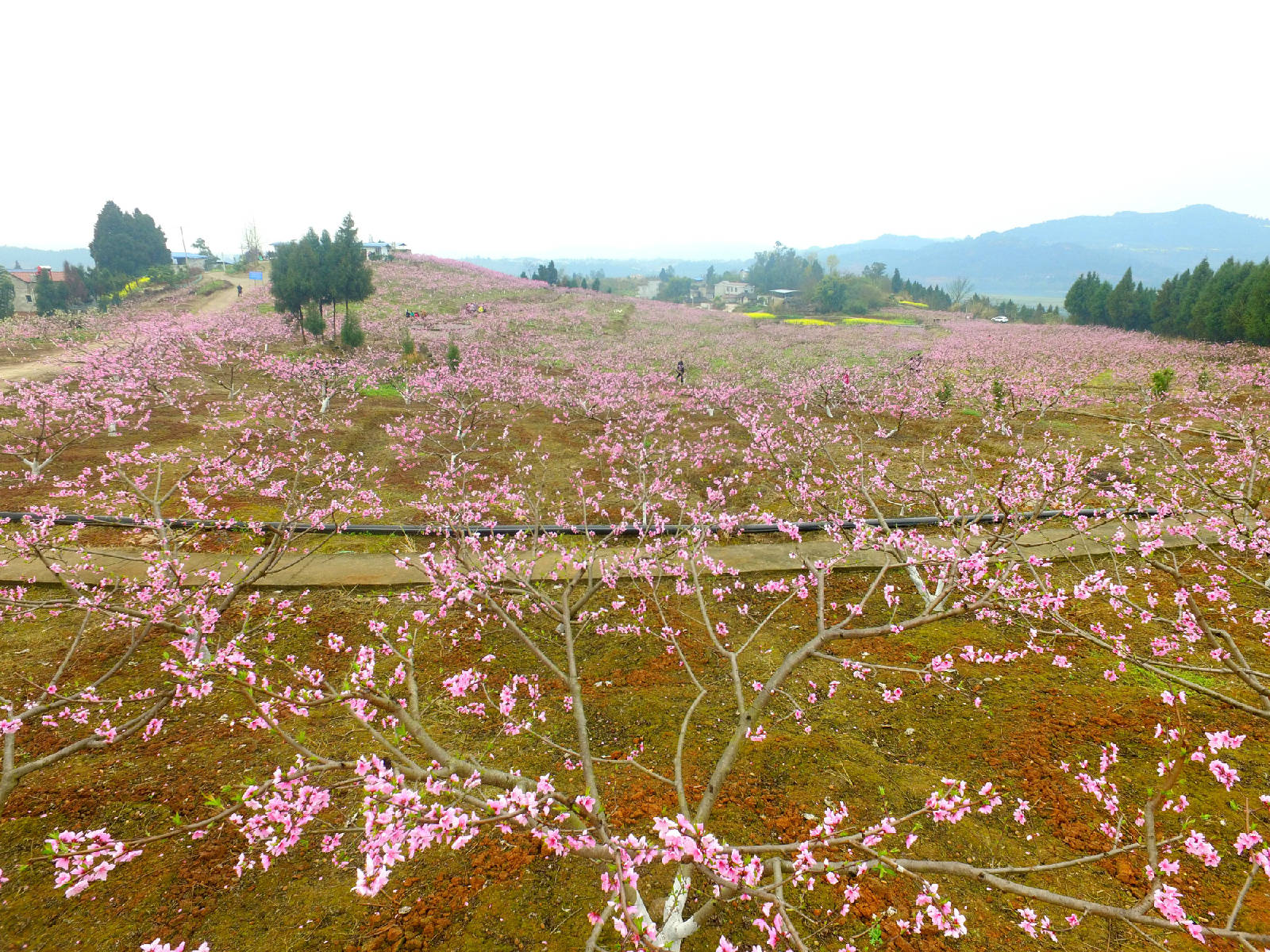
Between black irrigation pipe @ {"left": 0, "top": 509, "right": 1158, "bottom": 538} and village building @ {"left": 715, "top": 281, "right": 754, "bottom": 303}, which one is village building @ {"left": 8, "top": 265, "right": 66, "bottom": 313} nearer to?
black irrigation pipe @ {"left": 0, "top": 509, "right": 1158, "bottom": 538}

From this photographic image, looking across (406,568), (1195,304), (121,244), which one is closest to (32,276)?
(121,244)

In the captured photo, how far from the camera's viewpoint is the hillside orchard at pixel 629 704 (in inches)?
169

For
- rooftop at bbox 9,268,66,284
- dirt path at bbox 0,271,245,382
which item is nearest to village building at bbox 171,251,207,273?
rooftop at bbox 9,268,66,284

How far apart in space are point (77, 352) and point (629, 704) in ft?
121

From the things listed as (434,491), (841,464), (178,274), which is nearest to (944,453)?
(841,464)

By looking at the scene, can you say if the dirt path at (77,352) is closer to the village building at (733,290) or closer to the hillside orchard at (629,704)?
the hillside orchard at (629,704)

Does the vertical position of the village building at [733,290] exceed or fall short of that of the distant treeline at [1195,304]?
it exceeds it

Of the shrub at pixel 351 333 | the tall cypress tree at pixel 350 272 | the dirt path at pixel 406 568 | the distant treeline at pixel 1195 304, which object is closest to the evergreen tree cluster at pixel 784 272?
the distant treeline at pixel 1195 304

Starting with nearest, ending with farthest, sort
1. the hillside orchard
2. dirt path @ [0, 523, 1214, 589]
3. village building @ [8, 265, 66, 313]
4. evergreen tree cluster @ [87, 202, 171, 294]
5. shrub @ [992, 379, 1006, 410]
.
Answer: the hillside orchard → dirt path @ [0, 523, 1214, 589] → shrub @ [992, 379, 1006, 410] → village building @ [8, 265, 66, 313] → evergreen tree cluster @ [87, 202, 171, 294]

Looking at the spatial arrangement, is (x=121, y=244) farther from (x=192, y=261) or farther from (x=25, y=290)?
(x=192, y=261)

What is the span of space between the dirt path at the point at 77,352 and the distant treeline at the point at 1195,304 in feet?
234

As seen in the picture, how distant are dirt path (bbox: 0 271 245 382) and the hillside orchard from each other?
9.30m

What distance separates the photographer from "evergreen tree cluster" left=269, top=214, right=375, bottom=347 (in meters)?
32.4

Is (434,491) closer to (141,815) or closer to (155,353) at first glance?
(141,815)
